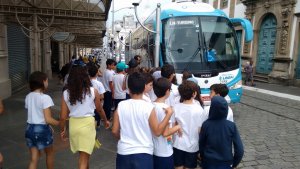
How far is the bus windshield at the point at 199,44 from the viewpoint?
322 inches

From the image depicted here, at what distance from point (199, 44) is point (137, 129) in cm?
594

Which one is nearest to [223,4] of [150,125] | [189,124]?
[189,124]

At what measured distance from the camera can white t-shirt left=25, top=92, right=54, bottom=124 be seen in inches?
142

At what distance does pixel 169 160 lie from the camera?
3025 mm

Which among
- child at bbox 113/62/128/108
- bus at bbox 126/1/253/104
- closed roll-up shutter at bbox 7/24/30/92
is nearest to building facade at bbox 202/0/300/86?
bus at bbox 126/1/253/104

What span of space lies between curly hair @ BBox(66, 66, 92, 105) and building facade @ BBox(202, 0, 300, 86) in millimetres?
16382

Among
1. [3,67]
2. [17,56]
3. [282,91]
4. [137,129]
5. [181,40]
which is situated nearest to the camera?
A: [137,129]

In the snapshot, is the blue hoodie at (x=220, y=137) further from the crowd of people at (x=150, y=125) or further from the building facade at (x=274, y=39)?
the building facade at (x=274, y=39)

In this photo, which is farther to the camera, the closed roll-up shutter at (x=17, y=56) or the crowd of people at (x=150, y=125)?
the closed roll-up shutter at (x=17, y=56)

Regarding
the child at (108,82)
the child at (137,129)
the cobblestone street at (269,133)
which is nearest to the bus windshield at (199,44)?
the cobblestone street at (269,133)

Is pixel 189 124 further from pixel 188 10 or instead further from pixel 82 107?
pixel 188 10

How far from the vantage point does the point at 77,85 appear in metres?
3.53

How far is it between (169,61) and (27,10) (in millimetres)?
4581

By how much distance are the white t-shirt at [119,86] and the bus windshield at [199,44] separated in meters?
2.02
